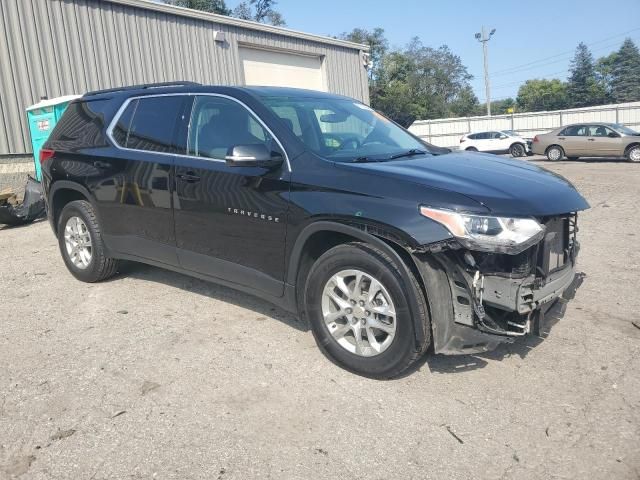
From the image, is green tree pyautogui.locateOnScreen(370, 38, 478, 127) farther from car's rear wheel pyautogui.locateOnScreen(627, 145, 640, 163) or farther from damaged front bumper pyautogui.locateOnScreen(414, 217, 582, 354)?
damaged front bumper pyautogui.locateOnScreen(414, 217, 582, 354)

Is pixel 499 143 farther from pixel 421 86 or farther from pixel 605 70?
pixel 605 70

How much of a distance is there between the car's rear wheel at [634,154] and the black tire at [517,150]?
7.05 meters

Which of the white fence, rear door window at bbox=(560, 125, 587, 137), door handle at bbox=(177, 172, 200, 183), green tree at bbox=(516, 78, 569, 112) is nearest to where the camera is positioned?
door handle at bbox=(177, 172, 200, 183)

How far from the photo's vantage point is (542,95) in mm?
88438

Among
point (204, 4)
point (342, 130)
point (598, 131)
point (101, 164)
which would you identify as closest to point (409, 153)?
point (342, 130)

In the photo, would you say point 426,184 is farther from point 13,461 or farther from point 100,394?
point 13,461

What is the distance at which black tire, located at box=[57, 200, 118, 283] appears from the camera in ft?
16.7

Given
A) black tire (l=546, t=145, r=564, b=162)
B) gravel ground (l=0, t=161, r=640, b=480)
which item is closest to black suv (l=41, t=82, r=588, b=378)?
gravel ground (l=0, t=161, r=640, b=480)

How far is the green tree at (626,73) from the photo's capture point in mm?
75375

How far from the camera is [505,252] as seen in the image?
2.88 metres

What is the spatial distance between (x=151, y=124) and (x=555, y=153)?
19.9 meters

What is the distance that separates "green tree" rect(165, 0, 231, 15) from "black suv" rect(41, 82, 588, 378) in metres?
36.7

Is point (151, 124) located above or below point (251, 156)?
above

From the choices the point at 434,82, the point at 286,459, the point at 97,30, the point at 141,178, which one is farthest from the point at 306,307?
the point at 434,82
